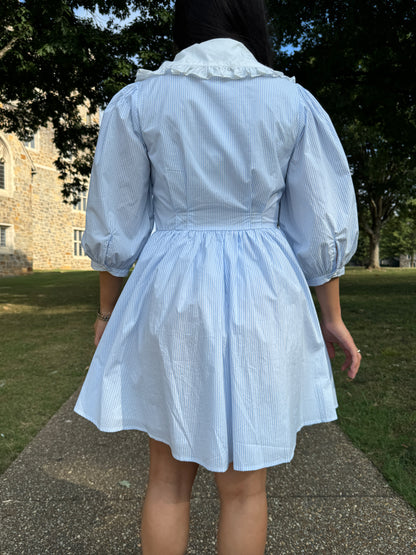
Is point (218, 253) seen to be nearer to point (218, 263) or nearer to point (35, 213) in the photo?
point (218, 263)

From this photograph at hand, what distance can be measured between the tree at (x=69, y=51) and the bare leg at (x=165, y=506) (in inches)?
267

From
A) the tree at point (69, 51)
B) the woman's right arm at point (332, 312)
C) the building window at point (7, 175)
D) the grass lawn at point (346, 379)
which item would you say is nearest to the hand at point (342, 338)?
the woman's right arm at point (332, 312)

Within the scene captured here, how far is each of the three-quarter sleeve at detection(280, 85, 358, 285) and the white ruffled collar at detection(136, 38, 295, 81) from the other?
0.56ft

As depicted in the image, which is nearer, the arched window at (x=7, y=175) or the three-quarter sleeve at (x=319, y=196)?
the three-quarter sleeve at (x=319, y=196)

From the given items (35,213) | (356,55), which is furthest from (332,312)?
(35,213)

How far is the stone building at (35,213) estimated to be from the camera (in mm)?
24125

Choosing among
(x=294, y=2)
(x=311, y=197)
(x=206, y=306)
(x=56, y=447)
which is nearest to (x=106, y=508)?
(x=56, y=447)

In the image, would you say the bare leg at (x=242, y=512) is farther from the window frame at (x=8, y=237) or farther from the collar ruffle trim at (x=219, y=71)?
the window frame at (x=8, y=237)

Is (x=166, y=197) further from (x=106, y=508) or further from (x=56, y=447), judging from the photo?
(x=56, y=447)

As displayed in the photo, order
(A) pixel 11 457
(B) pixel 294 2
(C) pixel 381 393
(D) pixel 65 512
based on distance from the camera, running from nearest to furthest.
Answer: (D) pixel 65 512 → (A) pixel 11 457 → (C) pixel 381 393 → (B) pixel 294 2

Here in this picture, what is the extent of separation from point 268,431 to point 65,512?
4.86ft

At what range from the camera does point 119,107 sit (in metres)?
1.30

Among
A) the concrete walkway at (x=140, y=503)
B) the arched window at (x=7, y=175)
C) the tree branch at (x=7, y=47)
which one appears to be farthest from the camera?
the arched window at (x=7, y=175)

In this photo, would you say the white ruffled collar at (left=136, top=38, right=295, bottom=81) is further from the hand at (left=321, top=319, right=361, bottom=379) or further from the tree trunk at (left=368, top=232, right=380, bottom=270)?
the tree trunk at (left=368, top=232, right=380, bottom=270)
